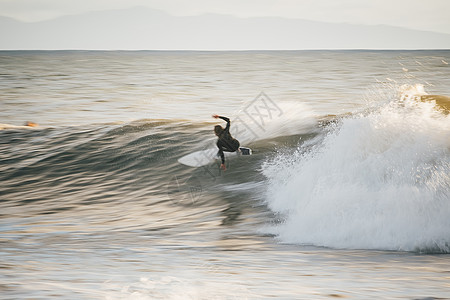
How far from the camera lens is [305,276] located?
5035 mm

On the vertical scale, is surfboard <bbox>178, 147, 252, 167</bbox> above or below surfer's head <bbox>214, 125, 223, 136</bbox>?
below

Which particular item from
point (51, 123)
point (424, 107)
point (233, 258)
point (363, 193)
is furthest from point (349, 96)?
point (233, 258)

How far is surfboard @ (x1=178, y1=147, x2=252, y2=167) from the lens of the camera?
11.5 metres

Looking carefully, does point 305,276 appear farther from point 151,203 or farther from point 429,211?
point 151,203

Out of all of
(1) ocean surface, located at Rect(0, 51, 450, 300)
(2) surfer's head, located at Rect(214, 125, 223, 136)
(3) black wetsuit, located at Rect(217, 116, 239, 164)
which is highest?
(2) surfer's head, located at Rect(214, 125, 223, 136)

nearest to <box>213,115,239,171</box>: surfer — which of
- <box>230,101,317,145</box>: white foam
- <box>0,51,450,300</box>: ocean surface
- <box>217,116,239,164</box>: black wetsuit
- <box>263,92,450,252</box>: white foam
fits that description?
<box>217,116,239,164</box>: black wetsuit

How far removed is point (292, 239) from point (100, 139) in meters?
9.60

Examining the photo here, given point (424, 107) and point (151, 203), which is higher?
point (424, 107)

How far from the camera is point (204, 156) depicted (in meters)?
12.1

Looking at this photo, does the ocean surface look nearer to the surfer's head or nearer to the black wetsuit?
the black wetsuit

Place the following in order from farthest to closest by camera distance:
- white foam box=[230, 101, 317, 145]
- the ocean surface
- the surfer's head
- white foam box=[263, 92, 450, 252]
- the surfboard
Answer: white foam box=[230, 101, 317, 145]
the surfboard
the surfer's head
white foam box=[263, 92, 450, 252]
the ocean surface

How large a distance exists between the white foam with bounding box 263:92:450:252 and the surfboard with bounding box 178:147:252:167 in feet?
6.19

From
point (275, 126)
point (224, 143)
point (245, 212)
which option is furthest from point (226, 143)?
point (275, 126)

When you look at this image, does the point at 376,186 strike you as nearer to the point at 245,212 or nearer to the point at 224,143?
the point at 245,212
